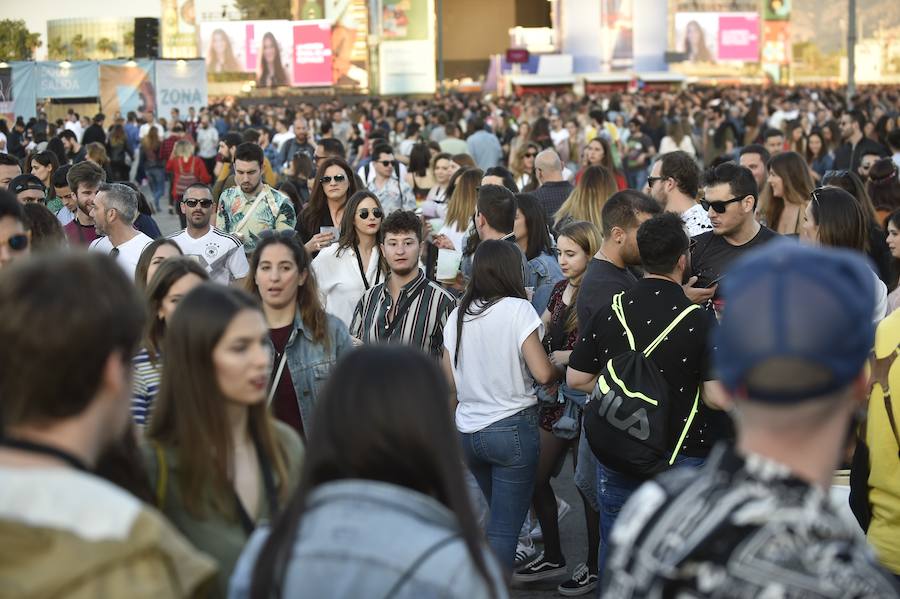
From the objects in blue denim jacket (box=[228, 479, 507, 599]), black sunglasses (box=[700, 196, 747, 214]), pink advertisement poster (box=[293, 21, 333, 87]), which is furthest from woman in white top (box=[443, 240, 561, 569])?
pink advertisement poster (box=[293, 21, 333, 87])

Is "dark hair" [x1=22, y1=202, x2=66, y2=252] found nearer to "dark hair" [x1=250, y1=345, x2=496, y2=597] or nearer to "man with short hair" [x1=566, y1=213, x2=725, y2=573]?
"man with short hair" [x1=566, y1=213, x2=725, y2=573]

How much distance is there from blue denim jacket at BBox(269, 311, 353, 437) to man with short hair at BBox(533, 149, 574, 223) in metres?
5.15

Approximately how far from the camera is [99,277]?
6.98 ft

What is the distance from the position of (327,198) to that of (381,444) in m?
6.25

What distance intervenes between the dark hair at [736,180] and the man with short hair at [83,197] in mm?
4318

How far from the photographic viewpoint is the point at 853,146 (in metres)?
13.3

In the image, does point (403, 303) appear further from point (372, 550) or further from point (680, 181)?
point (372, 550)

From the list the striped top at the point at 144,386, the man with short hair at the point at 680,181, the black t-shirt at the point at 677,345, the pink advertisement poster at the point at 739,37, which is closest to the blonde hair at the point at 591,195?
the man with short hair at the point at 680,181

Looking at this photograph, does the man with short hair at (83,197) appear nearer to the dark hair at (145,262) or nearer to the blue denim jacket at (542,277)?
the dark hair at (145,262)

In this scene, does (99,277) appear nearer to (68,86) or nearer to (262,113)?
(68,86)

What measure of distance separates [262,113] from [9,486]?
34624 mm

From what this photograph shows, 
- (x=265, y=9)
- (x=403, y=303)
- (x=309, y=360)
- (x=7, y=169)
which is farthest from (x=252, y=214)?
(x=265, y=9)

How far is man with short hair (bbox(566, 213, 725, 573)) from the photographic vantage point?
4461 millimetres

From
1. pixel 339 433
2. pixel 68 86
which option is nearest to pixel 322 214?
pixel 339 433
